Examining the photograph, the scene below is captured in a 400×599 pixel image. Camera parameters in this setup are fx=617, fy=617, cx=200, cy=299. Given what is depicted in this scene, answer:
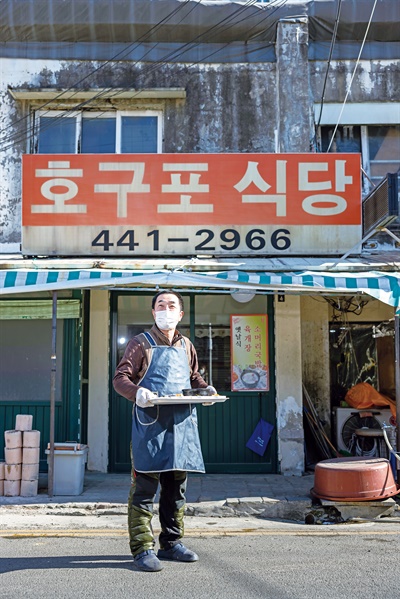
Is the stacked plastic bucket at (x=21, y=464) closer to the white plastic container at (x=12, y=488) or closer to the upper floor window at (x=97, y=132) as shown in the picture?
the white plastic container at (x=12, y=488)

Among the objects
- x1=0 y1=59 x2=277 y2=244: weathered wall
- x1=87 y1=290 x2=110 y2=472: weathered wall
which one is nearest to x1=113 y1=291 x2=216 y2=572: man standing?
x1=87 y1=290 x2=110 y2=472: weathered wall

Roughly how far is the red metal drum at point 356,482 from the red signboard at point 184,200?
3.48 meters

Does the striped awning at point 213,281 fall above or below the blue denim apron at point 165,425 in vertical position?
above

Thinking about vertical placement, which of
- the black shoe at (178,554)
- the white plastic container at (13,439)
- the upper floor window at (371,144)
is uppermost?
the upper floor window at (371,144)

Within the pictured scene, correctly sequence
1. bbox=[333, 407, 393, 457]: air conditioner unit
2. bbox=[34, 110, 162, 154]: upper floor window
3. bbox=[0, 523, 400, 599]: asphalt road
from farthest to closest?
bbox=[34, 110, 162, 154]: upper floor window → bbox=[333, 407, 393, 457]: air conditioner unit → bbox=[0, 523, 400, 599]: asphalt road

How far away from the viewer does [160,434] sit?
4.79m

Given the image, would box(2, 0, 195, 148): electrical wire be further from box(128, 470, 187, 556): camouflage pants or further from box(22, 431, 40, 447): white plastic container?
box(128, 470, 187, 556): camouflage pants

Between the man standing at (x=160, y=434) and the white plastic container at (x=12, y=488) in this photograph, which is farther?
the white plastic container at (x=12, y=488)

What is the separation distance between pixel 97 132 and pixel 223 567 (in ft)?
27.3

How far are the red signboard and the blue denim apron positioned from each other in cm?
431

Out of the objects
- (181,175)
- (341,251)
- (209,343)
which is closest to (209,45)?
(181,175)

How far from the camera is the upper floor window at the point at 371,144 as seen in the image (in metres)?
11.0

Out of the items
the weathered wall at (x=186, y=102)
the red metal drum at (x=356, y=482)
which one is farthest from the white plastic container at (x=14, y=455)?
the weathered wall at (x=186, y=102)

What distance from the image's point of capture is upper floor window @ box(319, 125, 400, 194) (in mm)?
11008
